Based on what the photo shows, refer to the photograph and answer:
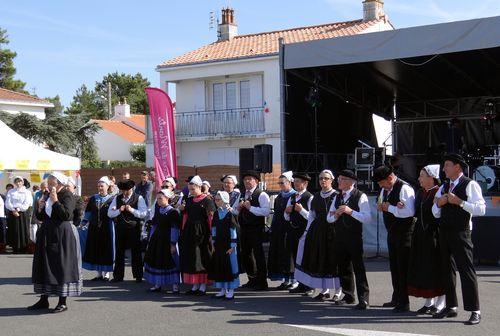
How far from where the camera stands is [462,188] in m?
7.34

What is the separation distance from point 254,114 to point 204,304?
797 inches

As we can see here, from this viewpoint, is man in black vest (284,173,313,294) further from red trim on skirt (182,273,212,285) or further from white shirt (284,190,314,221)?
red trim on skirt (182,273,212,285)

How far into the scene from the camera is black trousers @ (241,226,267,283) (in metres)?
10.2

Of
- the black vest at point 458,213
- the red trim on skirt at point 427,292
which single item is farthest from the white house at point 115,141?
the black vest at point 458,213

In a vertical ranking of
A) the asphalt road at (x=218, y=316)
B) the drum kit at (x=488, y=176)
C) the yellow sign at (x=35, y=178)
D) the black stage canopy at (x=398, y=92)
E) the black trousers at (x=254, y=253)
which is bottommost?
the asphalt road at (x=218, y=316)

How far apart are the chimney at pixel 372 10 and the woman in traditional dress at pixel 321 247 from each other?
22966mm

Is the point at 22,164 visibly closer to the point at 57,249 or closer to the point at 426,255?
the point at 57,249

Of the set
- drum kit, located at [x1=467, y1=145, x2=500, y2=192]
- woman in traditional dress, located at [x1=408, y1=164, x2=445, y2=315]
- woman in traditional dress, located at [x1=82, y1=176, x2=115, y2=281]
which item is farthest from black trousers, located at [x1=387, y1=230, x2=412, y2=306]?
drum kit, located at [x1=467, y1=145, x2=500, y2=192]

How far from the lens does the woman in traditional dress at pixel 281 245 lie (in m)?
10.1

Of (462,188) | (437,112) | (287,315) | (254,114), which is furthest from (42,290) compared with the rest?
(254,114)

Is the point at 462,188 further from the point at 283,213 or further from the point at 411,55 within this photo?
the point at 411,55

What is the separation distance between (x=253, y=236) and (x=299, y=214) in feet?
2.67

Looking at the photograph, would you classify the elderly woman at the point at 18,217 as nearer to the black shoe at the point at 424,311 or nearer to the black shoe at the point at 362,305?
the black shoe at the point at 362,305

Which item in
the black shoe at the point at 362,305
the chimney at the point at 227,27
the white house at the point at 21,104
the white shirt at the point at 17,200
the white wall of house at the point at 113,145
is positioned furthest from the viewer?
the white wall of house at the point at 113,145
